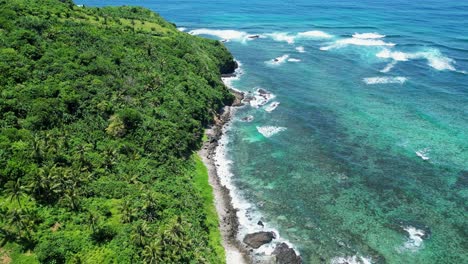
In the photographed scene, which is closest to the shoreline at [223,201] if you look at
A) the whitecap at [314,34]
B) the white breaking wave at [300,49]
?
the white breaking wave at [300,49]

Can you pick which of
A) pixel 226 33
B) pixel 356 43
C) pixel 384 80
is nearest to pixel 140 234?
pixel 384 80

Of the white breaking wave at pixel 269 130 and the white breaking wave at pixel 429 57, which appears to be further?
the white breaking wave at pixel 429 57

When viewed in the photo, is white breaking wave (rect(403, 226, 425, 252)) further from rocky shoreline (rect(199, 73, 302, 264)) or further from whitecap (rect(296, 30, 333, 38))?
whitecap (rect(296, 30, 333, 38))

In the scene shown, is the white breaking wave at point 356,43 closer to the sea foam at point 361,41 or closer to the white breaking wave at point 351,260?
the sea foam at point 361,41

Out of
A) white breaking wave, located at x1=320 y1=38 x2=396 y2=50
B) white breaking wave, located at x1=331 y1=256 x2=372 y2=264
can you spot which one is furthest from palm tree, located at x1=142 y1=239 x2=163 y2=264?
white breaking wave, located at x1=320 y1=38 x2=396 y2=50

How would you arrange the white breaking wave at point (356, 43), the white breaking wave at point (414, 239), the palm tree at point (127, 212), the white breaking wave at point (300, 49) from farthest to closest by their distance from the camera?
the white breaking wave at point (356, 43) → the white breaking wave at point (300, 49) → the white breaking wave at point (414, 239) → the palm tree at point (127, 212)

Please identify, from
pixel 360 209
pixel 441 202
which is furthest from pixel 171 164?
pixel 441 202
